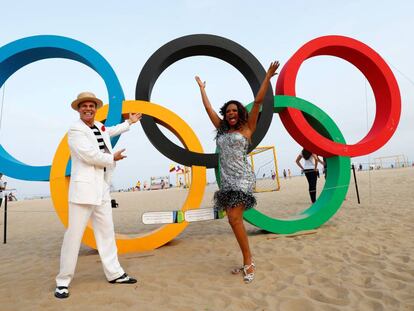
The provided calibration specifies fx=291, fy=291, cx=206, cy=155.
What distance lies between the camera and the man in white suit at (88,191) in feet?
9.98

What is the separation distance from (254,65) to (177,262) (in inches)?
146

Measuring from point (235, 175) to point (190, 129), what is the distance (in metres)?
1.97

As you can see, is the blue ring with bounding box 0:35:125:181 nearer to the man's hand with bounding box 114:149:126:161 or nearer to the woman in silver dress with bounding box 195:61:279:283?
the man's hand with bounding box 114:149:126:161

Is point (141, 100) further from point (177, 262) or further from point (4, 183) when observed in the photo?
point (4, 183)

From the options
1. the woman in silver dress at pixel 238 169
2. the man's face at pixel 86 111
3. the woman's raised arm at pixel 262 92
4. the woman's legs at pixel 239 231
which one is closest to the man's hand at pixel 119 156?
the man's face at pixel 86 111

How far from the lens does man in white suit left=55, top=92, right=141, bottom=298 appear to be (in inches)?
120

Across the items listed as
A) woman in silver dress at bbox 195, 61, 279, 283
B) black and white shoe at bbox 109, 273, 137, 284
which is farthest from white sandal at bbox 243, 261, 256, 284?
black and white shoe at bbox 109, 273, 137, 284

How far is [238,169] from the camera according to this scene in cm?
348

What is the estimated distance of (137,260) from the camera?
13.9ft

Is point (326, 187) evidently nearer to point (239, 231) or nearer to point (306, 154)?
point (306, 154)

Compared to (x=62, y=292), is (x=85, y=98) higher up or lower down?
higher up

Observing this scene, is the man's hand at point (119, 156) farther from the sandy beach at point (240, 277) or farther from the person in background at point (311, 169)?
the person in background at point (311, 169)

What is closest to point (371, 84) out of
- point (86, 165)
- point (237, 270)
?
point (237, 270)

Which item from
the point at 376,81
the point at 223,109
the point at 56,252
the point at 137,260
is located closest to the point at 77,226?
the point at 137,260
